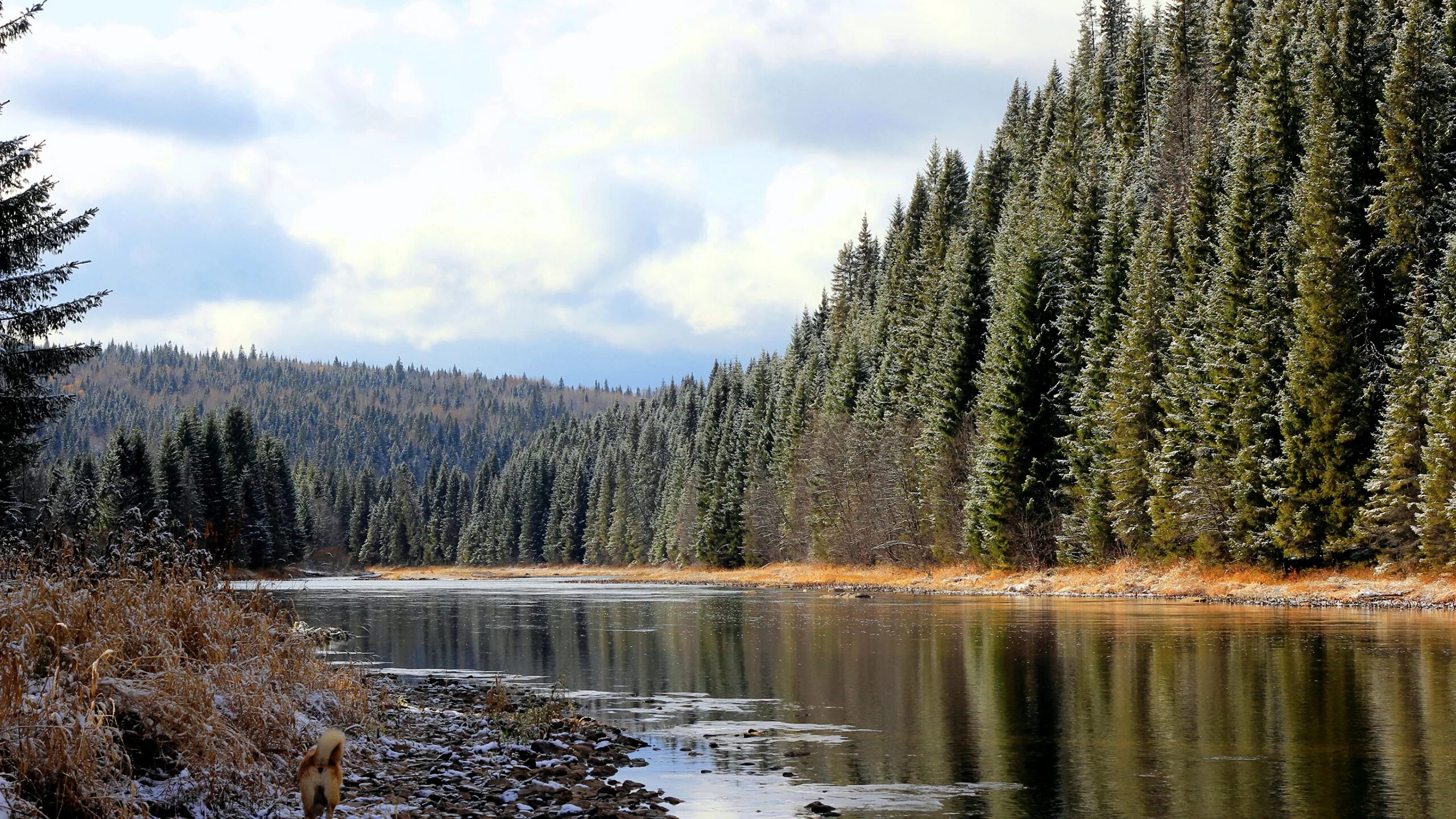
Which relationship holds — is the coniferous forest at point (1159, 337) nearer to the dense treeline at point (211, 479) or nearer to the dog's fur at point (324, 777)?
the dense treeline at point (211, 479)

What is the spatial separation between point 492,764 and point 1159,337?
4873cm

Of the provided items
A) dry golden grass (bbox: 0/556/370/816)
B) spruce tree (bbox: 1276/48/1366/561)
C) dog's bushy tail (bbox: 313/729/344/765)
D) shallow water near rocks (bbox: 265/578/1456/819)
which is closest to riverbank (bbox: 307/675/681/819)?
shallow water near rocks (bbox: 265/578/1456/819)

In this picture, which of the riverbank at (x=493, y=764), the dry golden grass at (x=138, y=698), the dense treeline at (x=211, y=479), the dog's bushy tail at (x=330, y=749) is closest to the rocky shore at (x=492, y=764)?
the riverbank at (x=493, y=764)

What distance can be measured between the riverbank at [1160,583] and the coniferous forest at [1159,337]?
829 millimetres

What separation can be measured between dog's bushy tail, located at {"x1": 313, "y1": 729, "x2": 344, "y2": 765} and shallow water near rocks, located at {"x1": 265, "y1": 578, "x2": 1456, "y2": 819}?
11.6 feet

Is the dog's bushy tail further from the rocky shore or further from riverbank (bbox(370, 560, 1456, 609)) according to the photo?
riverbank (bbox(370, 560, 1456, 609))

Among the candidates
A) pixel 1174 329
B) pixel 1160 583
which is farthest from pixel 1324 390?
pixel 1160 583

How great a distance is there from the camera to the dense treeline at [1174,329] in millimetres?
45188

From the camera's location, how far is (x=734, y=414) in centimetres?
12219

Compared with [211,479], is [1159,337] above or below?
above

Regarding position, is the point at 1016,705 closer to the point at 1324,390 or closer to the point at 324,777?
the point at 324,777

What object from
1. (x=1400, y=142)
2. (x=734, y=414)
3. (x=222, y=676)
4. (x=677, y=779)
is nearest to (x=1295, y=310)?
(x=1400, y=142)

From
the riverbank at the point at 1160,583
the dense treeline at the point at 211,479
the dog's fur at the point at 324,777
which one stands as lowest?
the riverbank at the point at 1160,583

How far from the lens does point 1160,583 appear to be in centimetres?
5219
